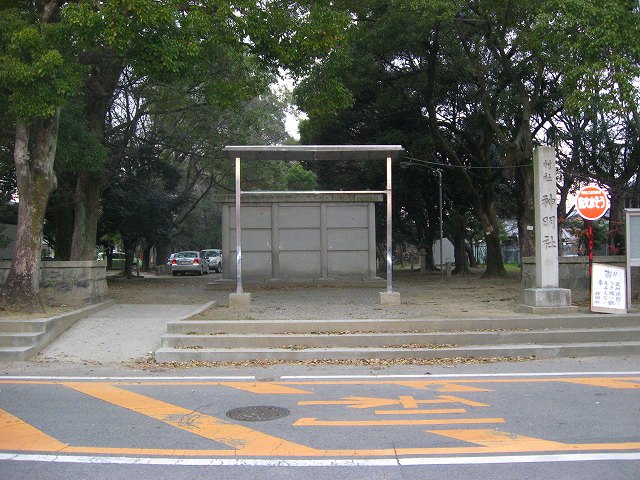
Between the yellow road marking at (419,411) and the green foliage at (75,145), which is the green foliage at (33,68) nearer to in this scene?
the green foliage at (75,145)

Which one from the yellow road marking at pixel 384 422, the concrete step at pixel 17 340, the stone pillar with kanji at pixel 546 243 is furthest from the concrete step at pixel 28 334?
the stone pillar with kanji at pixel 546 243

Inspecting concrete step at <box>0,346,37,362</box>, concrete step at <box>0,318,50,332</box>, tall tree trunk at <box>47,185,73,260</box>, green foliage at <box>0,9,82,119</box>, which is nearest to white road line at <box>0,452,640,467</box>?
concrete step at <box>0,346,37,362</box>

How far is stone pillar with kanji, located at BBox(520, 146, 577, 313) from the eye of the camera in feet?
39.7

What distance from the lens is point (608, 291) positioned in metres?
11.8

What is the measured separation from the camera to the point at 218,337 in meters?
10.3

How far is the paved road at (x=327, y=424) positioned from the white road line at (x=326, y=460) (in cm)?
2

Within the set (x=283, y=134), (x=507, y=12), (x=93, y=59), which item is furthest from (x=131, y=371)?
(x=283, y=134)

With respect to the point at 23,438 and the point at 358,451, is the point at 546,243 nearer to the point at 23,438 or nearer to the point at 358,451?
the point at 358,451

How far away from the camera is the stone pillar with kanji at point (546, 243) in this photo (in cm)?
1209

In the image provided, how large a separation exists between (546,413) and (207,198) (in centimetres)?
4384

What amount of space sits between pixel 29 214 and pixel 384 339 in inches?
296

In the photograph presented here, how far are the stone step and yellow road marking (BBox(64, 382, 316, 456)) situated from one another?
2.42 metres

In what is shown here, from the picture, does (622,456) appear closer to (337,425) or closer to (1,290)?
(337,425)

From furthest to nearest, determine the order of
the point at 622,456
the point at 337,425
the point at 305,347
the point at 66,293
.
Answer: the point at 66,293, the point at 305,347, the point at 337,425, the point at 622,456
